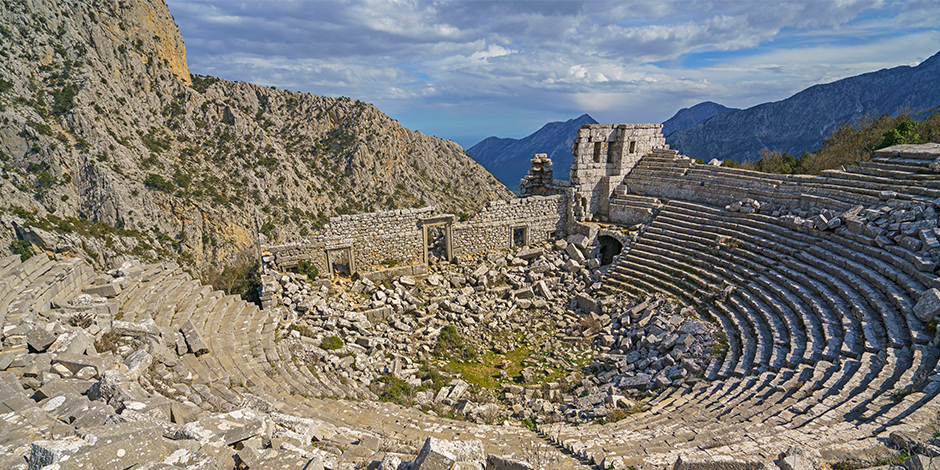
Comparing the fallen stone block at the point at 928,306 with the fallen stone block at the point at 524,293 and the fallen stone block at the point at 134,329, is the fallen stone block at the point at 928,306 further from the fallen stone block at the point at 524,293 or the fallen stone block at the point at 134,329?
the fallen stone block at the point at 134,329

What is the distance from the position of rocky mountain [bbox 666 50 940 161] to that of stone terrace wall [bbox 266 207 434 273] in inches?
2363

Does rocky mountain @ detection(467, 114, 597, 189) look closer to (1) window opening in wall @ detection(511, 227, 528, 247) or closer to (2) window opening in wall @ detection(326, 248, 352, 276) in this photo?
(1) window opening in wall @ detection(511, 227, 528, 247)

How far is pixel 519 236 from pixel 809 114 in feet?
224

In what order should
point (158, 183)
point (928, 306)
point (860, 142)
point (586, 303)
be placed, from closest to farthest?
point (928, 306)
point (586, 303)
point (860, 142)
point (158, 183)

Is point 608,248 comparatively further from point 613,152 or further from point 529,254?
point 613,152

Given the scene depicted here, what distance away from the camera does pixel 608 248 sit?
59.8ft

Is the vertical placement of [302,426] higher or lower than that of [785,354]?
higher

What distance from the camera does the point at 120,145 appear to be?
3516cm

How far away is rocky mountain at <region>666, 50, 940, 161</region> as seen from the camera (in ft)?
179

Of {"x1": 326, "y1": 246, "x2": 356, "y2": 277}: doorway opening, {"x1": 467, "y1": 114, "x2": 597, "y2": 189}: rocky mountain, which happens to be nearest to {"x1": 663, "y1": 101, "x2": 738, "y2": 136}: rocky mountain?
{"x1": 467, "y1": 114, "x2": 597, "y2": 189}: rocky mountain

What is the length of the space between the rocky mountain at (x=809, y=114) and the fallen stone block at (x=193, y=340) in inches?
2658

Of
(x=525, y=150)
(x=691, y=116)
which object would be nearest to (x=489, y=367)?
(x=691, y=116)

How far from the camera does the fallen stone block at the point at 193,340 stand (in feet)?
27.6

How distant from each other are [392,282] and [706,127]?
74.1 m
